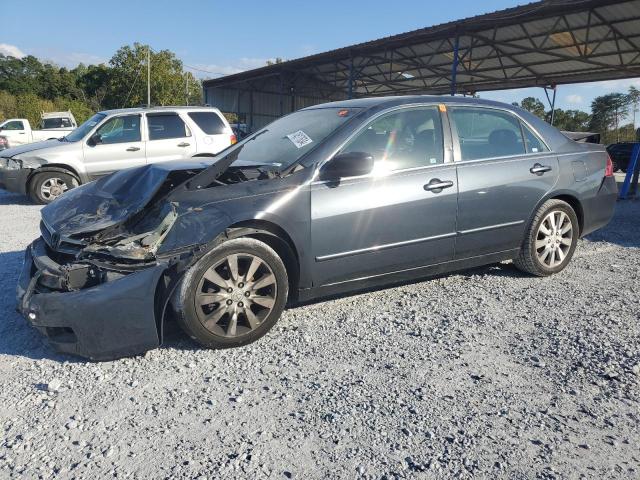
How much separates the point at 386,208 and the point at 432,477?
2068 mm

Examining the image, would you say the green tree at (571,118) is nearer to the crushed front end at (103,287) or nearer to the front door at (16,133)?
→ the front door at (16,133)

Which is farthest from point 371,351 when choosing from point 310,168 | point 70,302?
point 70,302

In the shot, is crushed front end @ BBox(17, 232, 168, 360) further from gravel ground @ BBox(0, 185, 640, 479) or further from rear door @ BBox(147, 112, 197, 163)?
rear door @ BBox(147, 112, 197, 163)

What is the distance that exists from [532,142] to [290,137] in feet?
7.42

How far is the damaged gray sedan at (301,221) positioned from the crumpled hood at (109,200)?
18 millimetres

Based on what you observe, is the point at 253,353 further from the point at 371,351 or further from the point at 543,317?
the point at 543,317

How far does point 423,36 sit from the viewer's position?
17.4 metres

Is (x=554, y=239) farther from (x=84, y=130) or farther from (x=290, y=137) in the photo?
(x=84, y=130)

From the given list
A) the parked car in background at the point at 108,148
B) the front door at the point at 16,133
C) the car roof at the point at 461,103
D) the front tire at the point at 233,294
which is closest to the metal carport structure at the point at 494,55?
the parked car in background at the point at 108,148

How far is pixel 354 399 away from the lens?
9.02 feet

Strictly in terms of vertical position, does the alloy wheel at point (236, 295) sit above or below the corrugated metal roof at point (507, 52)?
below

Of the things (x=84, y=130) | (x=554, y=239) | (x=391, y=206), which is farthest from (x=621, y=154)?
(x=391, y=206)

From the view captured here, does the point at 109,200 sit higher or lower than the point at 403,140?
lower

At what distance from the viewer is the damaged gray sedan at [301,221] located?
3.06m
